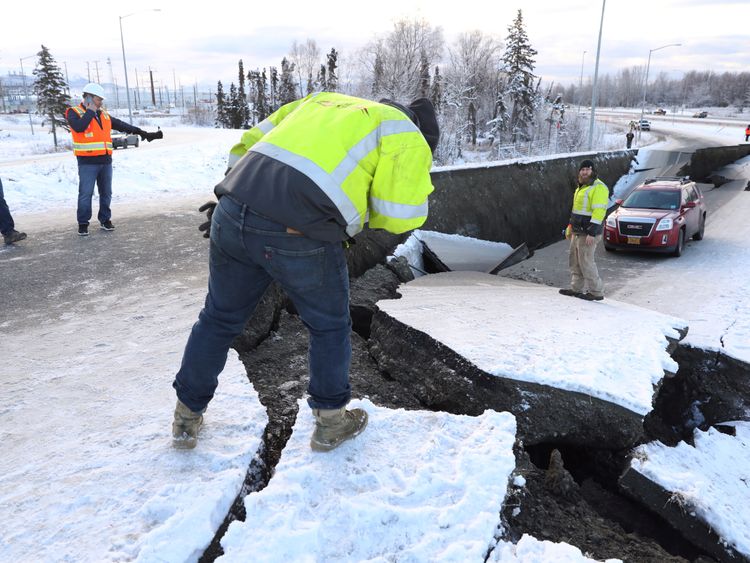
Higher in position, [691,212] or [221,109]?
[221,109]

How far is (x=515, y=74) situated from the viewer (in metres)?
48.5

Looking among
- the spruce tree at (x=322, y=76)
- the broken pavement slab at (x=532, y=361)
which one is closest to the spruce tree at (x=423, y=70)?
the spruce tree at (x=322, y=76)

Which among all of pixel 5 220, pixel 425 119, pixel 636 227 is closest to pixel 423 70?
pixel 636 227

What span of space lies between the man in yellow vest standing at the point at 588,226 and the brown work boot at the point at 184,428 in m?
5.34

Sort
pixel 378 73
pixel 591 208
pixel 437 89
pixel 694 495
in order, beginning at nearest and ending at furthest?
1. pixel 694 495
2. pixel 591 208
3. pixel 378 73
4. pixel 437 89

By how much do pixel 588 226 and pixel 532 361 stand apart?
3.54m

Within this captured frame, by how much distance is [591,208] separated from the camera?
6.75 meters

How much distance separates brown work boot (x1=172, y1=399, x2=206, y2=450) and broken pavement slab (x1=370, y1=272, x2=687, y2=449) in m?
1.67

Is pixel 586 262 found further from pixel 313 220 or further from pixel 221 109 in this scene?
pixel 221 109

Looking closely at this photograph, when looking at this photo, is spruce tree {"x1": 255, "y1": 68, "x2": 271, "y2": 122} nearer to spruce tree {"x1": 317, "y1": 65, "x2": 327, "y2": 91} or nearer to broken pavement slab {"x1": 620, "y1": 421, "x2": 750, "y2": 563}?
spruce tree {"x1": 317, "y1": 65, "x2": 327, "y2": 91}

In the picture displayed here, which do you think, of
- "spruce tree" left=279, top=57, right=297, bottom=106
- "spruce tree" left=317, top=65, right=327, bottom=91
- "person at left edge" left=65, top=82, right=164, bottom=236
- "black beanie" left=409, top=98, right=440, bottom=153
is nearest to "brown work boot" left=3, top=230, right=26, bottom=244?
"person at left edge" left=65, top=82, right=164, bottom=236

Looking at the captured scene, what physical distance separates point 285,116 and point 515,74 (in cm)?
5060

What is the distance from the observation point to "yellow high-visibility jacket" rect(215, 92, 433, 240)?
2293 millimetres

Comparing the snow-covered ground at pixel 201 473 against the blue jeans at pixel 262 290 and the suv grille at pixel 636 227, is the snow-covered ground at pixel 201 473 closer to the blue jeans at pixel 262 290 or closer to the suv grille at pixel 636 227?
the blue jeans at pixel 262 290
